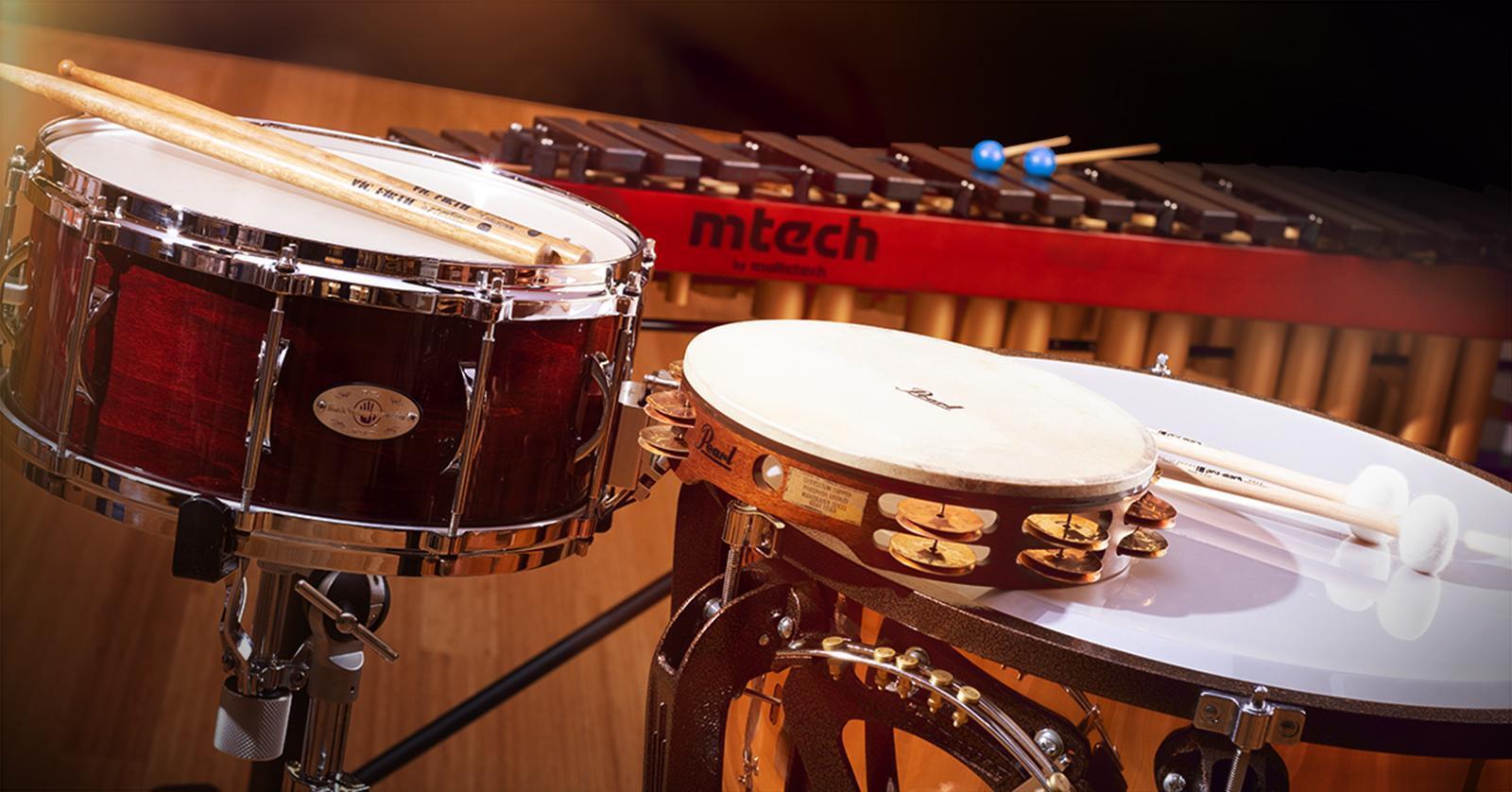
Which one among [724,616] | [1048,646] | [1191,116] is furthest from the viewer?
[1191,116]

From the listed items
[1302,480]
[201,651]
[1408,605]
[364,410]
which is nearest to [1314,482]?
[1302,480]

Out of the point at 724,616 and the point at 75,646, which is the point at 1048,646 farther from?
the point at 75,646

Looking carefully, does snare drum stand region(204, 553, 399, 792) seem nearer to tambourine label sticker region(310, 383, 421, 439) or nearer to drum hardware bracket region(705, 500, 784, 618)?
tambourine label sticker region(310, 383, 421, 439)

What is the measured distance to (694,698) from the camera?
106cm

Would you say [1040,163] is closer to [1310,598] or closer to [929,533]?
[1310,598]

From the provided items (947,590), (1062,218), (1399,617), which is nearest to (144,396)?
(947,590)

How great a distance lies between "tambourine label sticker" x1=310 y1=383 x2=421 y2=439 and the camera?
1.18m

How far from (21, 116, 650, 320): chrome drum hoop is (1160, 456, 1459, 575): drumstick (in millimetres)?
561

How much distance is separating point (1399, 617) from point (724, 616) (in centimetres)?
50

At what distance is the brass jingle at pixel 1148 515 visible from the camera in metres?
1.03

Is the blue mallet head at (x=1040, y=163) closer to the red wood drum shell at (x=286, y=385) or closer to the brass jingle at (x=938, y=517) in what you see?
the red wood drum shell at (x=286, y=385)

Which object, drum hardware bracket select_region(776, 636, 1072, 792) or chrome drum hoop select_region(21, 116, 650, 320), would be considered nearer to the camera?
drum hardware bracket select_region(776, 636, 1072, 792)

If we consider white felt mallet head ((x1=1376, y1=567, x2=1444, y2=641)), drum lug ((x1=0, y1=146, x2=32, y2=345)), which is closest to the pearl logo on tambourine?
white felt mallet head ((x1=1376, y1=567, x2=1444, y2=641))

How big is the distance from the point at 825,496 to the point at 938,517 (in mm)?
76
